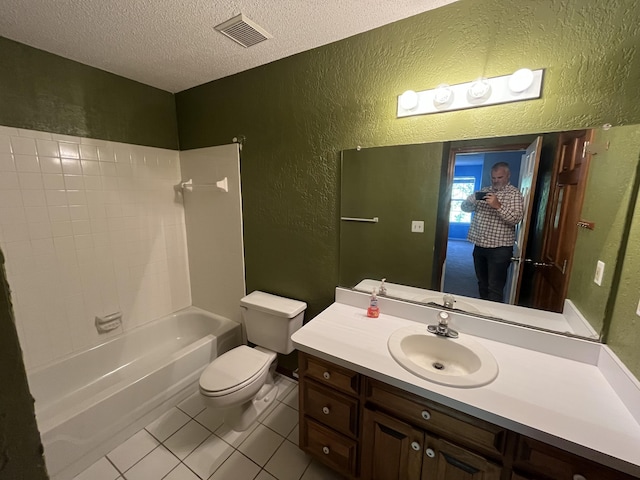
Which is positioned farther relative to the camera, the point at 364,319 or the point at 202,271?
the point at 202,271

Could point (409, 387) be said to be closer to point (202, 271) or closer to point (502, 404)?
point (502, 404)

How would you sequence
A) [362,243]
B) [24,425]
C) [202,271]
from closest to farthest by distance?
[24,425], [362,243], [202,271]

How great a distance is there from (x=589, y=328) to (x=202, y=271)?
2.59 metres

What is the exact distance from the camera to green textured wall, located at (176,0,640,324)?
1081 mm

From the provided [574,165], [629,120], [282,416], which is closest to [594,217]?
[574,165]

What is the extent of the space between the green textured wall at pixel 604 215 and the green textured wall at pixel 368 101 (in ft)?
0.27

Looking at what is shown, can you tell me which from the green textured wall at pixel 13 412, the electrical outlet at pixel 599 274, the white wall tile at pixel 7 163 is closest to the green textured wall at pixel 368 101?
the electrical outlet at pixel 599 274

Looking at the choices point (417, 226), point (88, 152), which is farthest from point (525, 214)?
point (88, 152)

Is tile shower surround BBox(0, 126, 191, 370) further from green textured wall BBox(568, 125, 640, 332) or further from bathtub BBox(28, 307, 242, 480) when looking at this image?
green textured wall BBox(568, 125, 640, 332)

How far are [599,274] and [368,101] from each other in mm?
1324

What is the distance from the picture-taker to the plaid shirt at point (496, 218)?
50.9 inches

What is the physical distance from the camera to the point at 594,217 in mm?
1138

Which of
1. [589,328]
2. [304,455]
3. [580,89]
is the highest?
[580,89]

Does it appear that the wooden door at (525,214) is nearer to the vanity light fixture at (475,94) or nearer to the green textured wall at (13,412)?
the vanity light fixture at (475,94)
